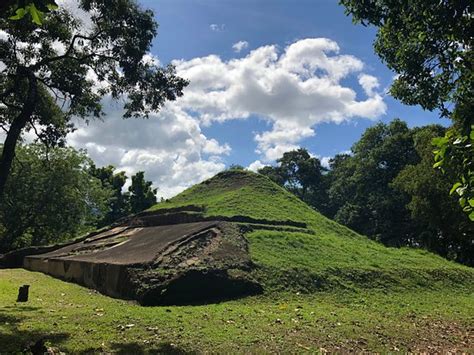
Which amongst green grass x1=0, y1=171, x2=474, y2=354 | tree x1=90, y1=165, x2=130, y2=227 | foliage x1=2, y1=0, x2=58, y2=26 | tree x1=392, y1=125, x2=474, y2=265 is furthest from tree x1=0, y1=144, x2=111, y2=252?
foliage x1=2, y1=0, x2=58, y2=26

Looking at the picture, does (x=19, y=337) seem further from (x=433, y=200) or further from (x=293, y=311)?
(x=433, y=200)

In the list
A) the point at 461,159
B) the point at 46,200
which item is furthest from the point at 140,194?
the point at 461,159

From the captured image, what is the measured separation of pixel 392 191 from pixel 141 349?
3573 cm

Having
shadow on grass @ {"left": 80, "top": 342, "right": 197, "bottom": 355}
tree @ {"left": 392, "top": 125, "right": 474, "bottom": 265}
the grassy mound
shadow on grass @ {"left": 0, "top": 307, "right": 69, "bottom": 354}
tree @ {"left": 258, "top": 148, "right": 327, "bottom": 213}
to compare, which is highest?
tree @ {"left": 258, "top": 148, "right": 327, "bottom": 213}

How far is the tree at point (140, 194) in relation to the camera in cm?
4503

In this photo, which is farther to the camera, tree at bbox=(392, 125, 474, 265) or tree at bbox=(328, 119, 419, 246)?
tree at bbox=(328, 119, 419, 246)

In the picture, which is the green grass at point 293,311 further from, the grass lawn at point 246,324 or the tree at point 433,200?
the tree at point 433,200

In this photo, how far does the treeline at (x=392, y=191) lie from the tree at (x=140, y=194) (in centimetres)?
1795

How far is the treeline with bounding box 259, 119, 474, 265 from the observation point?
24.0 metres

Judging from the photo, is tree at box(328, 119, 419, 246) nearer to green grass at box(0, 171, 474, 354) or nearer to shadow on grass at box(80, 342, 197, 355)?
green grass at box(0, 171, 474, 354)

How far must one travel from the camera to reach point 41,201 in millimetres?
30938

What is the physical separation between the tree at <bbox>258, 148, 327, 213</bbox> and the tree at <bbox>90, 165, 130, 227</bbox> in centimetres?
1968

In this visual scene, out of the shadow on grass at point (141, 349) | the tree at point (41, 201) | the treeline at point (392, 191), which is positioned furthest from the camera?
the tree at point (41, 201)

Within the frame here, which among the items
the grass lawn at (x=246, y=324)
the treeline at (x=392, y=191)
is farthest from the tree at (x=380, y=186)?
the grass lawn at (x=246, y=324)
